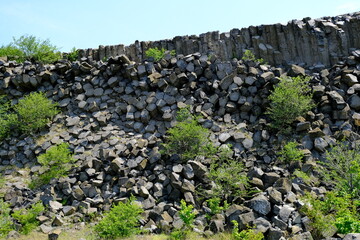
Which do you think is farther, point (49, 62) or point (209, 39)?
point (49, 62)

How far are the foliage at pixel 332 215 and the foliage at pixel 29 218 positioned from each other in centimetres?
704

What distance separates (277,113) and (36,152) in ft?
30.6

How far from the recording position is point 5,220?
9664mm

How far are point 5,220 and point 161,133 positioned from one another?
614 centimetres

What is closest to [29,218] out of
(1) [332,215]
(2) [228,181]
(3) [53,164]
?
(3) [53,164]

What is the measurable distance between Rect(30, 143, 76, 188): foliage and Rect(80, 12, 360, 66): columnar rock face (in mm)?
7423

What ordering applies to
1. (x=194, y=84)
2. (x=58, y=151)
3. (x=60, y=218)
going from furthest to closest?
(x=194, y=84) < (x=58, y=151) < (x=60, y=218)

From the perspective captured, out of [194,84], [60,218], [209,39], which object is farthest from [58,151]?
[209,39]

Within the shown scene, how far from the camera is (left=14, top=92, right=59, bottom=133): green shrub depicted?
1506 cm

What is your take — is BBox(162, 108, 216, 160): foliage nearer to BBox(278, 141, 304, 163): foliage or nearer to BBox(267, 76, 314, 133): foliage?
BBox(278, 141, 304, 163): foliage

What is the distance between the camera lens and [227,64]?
15.4m

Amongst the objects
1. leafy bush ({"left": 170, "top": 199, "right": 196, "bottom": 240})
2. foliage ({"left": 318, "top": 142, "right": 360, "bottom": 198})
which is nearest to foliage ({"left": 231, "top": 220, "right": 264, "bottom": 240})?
leafy bush ({"left": 170, "top": 199, "right": 196, "bottom": 240})

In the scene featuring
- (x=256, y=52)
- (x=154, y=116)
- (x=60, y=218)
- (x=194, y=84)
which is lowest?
(x=60, y=218)

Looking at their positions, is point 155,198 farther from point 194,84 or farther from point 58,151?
point 194,84
